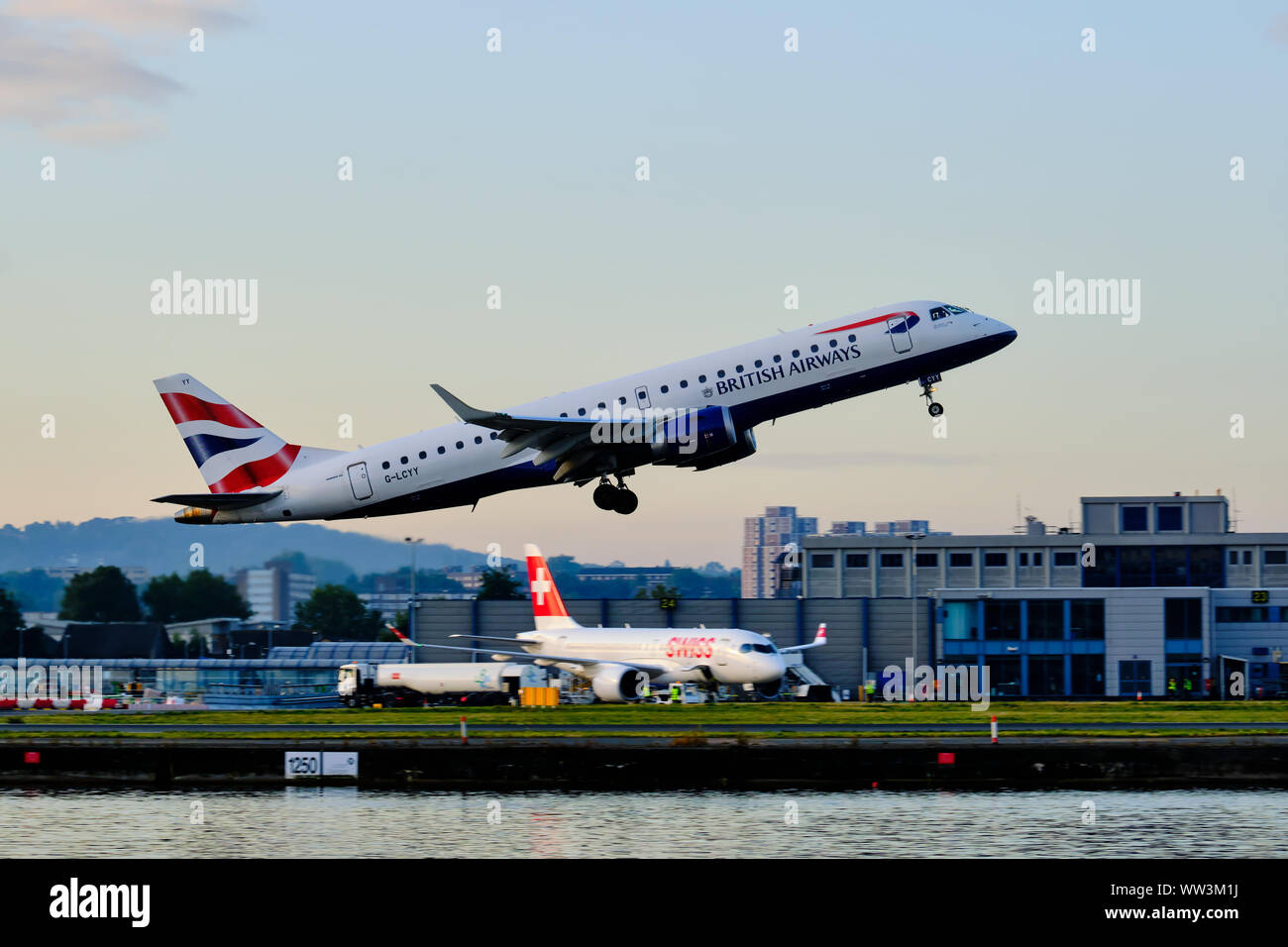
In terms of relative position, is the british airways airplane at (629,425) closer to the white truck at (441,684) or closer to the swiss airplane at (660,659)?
the swiss airplane at (660,659)

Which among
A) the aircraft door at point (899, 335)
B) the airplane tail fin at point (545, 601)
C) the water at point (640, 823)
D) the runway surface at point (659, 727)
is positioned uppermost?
the aircraft door at point (899, 335)

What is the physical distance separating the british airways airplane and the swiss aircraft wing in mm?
46

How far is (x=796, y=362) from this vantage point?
1978 inches

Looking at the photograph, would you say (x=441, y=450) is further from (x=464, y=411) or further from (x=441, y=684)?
(x=441, y=684)

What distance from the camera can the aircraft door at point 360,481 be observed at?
178 feet

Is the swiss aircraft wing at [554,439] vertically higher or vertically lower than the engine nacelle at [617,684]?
higher

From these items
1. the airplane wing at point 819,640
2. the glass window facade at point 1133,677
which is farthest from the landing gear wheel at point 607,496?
the glass window facade at point 1133,677

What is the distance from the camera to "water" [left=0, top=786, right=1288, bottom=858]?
38750mm

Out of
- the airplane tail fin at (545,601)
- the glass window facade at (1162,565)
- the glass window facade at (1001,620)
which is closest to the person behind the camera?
the airplane tail fin at (545,601)

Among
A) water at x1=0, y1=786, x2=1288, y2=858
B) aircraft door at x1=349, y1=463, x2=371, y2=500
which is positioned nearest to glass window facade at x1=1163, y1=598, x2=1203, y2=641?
water at x1=0, y1=786, x2=1288, y2=858

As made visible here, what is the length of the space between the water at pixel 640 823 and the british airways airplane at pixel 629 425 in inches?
411

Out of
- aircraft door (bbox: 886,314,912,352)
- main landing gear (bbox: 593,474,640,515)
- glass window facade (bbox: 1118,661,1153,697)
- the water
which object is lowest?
glass window facade (bbox: 1118,661,1153,697)

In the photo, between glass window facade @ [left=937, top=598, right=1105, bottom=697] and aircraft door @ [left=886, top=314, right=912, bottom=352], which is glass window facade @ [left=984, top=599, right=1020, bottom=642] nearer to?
glass window facade @ [left=937, top=598, right=1105, bottom=697]
